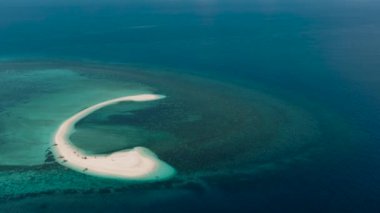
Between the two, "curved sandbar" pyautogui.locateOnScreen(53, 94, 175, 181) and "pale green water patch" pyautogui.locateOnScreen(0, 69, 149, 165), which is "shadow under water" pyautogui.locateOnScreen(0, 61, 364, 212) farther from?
"curved sandbar" pyautogui.locateOnScreen(53, 94, 175, 181)

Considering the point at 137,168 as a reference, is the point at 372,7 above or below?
above

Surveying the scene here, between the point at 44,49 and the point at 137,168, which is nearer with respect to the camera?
the point at 137,168

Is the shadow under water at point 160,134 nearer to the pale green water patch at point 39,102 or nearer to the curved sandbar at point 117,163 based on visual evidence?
the pale green water patch at point 39,102

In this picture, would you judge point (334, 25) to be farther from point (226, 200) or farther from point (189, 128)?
point (226, 200)

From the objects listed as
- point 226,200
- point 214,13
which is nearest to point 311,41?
point 214,13

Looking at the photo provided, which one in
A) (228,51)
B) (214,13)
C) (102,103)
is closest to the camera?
(102,103)

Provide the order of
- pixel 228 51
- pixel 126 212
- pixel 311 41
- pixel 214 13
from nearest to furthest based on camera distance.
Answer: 1. pixel 126 212
2. pixel 228 51
3. pixel 311 41
4. pixel 214 13

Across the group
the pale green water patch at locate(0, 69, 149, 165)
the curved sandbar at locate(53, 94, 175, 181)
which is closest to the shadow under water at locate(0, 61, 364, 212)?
the pale green water patch at locate(0, 69, 149, 165)
